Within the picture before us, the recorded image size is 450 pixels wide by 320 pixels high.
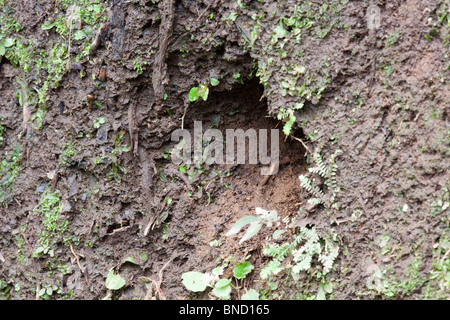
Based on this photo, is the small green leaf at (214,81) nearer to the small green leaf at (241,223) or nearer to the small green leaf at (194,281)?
the small green leaf at (241,223)

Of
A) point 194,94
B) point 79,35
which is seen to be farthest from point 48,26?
point 194,94

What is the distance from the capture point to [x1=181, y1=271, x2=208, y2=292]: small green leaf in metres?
2.41

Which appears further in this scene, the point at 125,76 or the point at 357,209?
the point at 125,76

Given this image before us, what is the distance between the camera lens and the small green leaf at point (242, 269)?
7.76 ft

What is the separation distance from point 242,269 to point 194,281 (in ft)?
0.99

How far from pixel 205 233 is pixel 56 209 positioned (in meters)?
1.01

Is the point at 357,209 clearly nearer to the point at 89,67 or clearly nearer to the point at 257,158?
the point at 257,158

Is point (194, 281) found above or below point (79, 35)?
below

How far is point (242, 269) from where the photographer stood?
7.79ft

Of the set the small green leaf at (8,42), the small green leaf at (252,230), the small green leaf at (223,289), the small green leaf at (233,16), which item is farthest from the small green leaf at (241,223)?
the small green leaf at (8,42)

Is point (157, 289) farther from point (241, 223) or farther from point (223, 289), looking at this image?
point (241, 223)

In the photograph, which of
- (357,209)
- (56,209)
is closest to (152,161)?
(56,209)

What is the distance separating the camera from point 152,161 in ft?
9.00

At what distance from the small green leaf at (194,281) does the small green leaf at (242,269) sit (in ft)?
0.66
